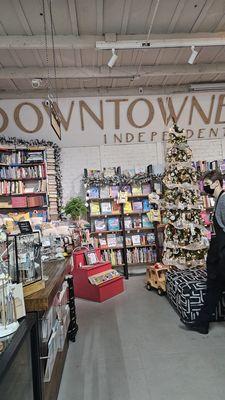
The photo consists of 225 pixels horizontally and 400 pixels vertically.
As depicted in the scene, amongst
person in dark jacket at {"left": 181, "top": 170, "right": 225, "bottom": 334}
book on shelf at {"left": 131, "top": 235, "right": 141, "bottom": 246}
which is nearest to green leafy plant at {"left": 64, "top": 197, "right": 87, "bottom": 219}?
book on shelf at {"left": 131, "top": 235, "right": 141, "bottom": 246}

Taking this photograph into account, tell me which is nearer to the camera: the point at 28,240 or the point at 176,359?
the point at 28,240

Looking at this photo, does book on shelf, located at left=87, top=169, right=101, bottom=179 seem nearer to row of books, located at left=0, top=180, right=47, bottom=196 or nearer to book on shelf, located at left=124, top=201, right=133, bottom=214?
book on shelf, located at left=124, top=201, right=133, bottom=214

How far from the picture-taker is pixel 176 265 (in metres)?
4.64

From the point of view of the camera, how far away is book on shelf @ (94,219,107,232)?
20.7 ft

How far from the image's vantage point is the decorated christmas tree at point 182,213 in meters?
4.62

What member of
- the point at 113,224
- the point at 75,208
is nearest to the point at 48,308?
the point at 75,208

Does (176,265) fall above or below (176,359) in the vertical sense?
above

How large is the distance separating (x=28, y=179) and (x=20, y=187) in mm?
254

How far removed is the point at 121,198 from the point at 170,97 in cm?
231

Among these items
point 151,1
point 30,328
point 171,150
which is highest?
point 151,1

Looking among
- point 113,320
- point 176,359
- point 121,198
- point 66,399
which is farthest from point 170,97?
point 66,399

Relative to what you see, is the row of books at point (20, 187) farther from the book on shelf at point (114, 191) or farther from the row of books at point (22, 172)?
the book on shelf at point (114, 191)

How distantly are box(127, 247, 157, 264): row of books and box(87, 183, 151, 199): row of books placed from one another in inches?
49.5

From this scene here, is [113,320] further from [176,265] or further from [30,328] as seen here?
[30,328]
